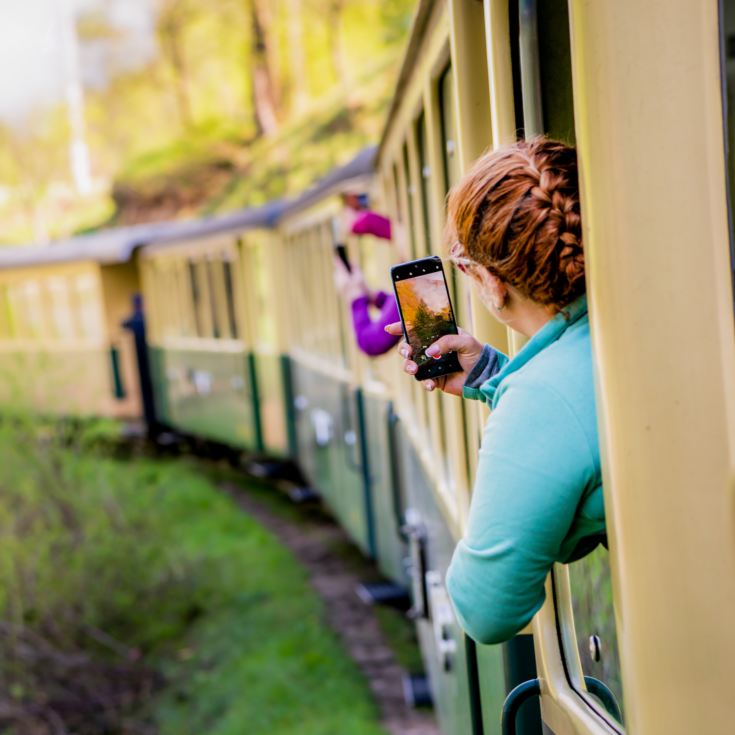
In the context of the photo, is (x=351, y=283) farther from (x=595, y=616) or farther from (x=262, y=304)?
(x=262, y=304)

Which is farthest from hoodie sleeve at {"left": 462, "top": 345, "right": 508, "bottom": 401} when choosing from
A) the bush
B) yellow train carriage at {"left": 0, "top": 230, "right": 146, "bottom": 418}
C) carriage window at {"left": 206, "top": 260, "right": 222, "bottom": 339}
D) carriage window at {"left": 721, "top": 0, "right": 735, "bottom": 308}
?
yellow train carriage at {"left": 0, "top": 230, "right": 146, "bottom": 418}

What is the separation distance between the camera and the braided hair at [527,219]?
3.92ft

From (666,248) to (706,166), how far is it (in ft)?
0.31

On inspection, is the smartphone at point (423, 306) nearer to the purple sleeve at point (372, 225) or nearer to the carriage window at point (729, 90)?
the carriage window at point (729, 90)

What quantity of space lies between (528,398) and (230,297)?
9.11 metres

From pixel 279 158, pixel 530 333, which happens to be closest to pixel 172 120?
pixel 279 158

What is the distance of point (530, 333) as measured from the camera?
51.0 inches

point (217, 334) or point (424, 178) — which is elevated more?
point (424, 178)

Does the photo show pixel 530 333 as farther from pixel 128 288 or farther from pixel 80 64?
pixel 80 64

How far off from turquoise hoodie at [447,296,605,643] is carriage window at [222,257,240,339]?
8943 mm

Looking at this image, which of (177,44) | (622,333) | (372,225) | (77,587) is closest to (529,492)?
(622,333)

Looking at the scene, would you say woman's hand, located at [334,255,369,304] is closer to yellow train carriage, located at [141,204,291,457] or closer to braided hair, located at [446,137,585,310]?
braided hair, located at [446,137,585,310]

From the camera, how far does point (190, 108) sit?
42719mm

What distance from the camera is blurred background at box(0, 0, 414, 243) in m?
28.1
